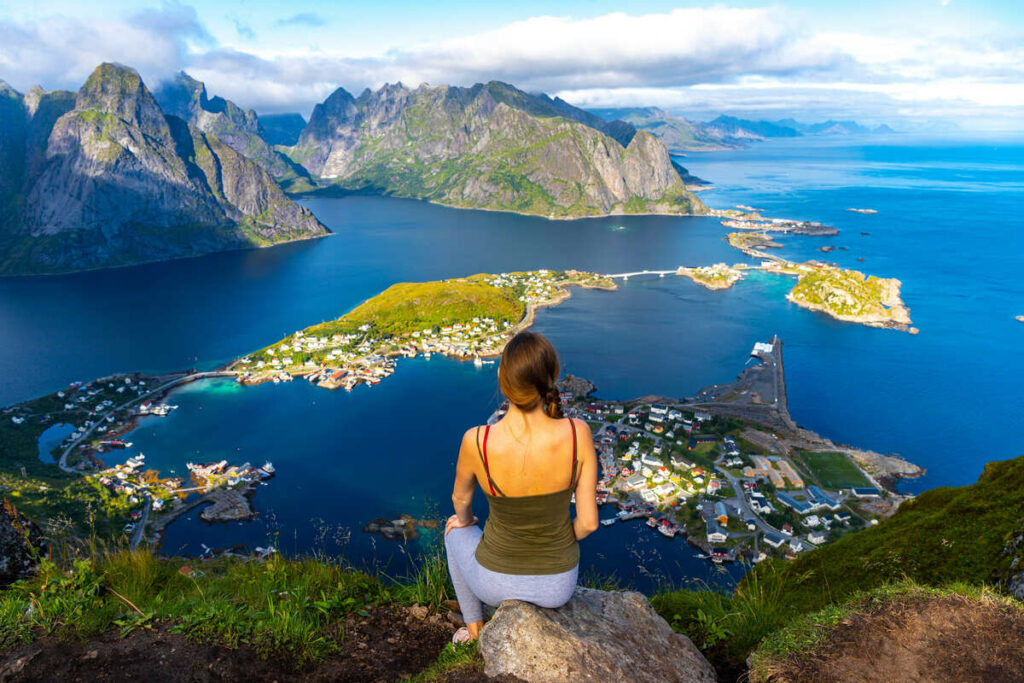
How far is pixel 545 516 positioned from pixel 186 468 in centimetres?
5158

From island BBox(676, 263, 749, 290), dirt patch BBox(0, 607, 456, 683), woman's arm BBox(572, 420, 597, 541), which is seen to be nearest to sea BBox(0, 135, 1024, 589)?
dirt patch BBox(0, 607, 456, 683)

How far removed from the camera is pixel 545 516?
12.1 ft

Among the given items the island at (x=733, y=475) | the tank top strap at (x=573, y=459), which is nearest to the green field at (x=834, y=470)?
the island at (x=733, y=475)

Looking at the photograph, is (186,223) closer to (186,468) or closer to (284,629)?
(186,468)

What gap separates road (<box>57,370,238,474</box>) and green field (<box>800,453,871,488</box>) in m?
60.2

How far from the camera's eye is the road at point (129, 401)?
154ft

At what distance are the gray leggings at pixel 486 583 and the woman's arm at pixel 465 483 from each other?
8 centimetres

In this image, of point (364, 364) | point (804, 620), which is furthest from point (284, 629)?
point (364, 364)

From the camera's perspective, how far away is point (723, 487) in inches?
1539

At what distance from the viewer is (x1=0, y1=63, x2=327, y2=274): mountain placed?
466 ft

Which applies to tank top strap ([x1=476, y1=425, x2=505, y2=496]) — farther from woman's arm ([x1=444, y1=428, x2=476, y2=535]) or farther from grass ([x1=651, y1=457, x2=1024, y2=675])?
grass ([x1=651, y1=457, x2=1024, y2=675])

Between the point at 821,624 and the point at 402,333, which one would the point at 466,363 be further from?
the point at 821,624

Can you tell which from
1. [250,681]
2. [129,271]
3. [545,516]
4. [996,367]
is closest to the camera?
[545,516]

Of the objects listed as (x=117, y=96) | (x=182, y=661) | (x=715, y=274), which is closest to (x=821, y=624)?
(x=182, y=661)
